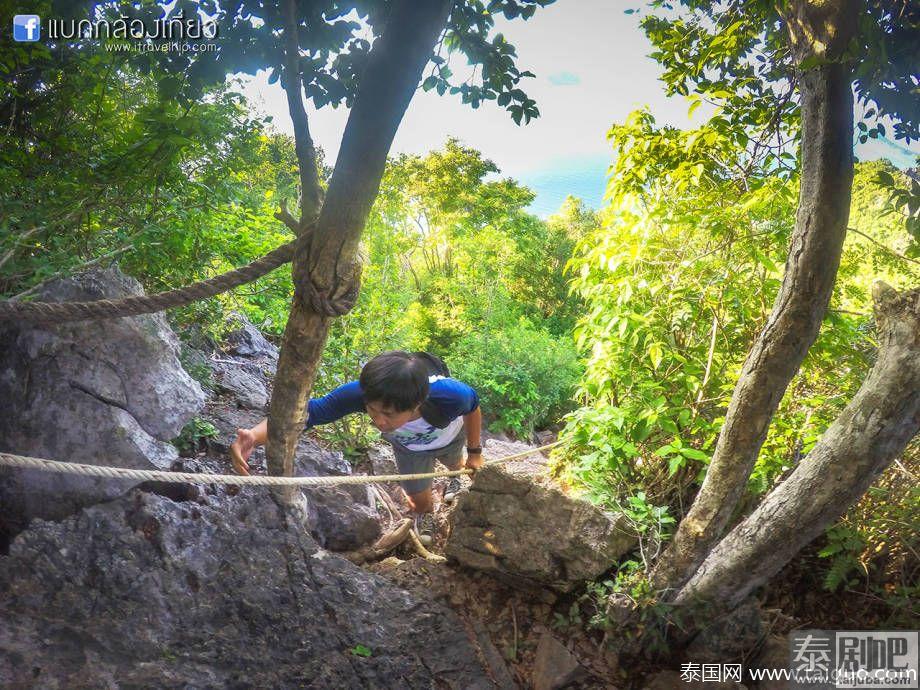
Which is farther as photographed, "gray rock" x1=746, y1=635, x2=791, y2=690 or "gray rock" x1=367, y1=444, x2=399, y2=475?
"gray rock" x1=367, y1=444, x2=399, y2=475

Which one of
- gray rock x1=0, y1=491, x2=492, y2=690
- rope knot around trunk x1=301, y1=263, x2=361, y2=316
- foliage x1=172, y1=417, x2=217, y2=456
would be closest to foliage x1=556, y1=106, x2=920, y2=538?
gray rock x1=0, y1=491, x2=492, y2=690

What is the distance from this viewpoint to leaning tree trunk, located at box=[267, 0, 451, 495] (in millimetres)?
1634

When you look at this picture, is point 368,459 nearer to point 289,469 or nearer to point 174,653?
point 289,469

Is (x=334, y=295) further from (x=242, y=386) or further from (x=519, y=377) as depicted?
(x=519, y=377)

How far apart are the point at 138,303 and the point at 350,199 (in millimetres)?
994

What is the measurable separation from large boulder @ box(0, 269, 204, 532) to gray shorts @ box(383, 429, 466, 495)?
4.41 feet

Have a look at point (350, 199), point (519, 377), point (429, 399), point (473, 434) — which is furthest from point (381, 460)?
point (519, 377)

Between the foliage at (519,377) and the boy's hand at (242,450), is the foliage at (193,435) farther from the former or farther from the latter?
the foliage at (519,377)

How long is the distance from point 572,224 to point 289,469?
466 inches

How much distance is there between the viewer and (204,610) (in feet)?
6.30

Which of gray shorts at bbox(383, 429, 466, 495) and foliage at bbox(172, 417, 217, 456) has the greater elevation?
foliage at bbox(172, 417, 217, 456)

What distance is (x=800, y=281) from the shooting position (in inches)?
69.1

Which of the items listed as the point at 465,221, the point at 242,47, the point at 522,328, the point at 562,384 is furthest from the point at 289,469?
the point at 465,221

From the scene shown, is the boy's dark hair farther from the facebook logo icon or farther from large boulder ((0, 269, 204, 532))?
the facebook logo icon
